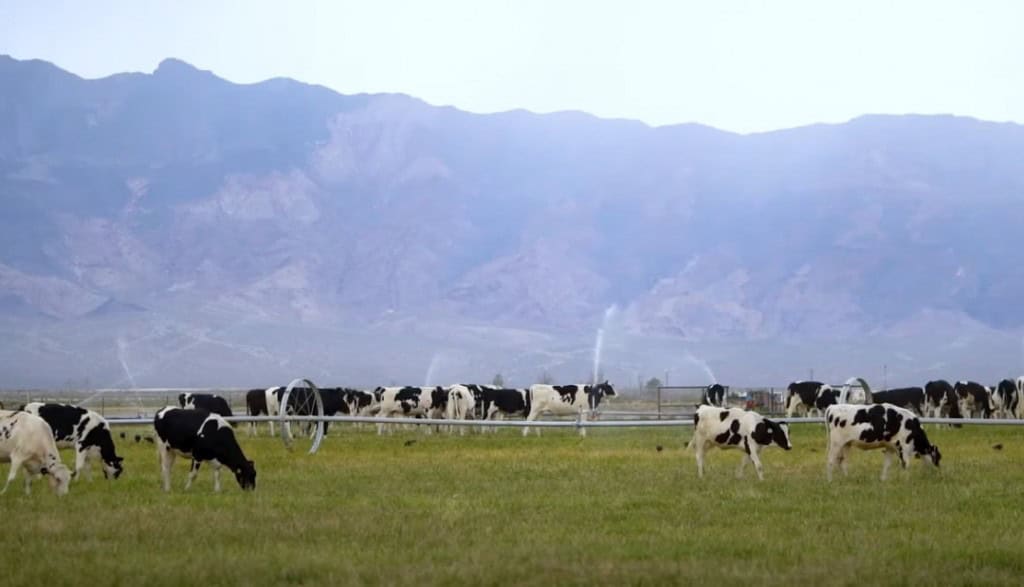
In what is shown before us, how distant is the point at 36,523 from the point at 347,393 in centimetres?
3504

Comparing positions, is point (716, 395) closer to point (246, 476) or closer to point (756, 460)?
point (756, 460)

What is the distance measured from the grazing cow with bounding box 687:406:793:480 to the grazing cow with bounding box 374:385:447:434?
87.9 ft

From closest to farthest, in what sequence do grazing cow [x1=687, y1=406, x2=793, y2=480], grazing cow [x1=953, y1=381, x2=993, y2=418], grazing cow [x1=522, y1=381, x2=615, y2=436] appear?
grazing cow [x1=687, y1=406, x2=793, y2=480]
grazing cow [x1=522, y1=381, x2=615, y2=436]
grazing cow [x1=953, y1=381, x2=993, y2=418]

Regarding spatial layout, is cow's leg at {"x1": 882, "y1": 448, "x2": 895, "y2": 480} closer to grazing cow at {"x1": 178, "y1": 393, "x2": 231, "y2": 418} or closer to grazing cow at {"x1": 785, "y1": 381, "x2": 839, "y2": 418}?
grazing cow at {"x1": 178, "y1": 393, "x2": 231, "y2": 418}

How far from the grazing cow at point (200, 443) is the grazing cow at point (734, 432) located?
24.2 feet

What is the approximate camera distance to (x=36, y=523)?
17.3 meters

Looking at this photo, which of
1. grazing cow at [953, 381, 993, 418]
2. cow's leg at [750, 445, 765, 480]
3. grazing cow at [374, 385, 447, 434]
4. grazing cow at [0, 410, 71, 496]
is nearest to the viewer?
grazing cow at [0, 410, 71, 496]

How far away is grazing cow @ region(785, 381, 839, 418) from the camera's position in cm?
4950

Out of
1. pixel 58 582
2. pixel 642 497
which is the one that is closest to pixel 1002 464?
pixel 642 497

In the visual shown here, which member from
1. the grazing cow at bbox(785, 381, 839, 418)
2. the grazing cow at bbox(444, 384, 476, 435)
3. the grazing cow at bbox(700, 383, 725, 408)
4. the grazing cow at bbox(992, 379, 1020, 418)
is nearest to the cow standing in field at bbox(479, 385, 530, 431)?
the grazing cow at bbox(444, 384, 476, 435)

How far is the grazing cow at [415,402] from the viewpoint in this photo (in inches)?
2009

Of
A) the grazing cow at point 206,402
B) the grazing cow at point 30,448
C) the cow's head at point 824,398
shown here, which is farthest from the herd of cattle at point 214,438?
the cow's head at point 824,398

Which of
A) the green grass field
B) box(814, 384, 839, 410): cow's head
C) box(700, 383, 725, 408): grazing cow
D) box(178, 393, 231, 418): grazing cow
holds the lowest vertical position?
the green grass field

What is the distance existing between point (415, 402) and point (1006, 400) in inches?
828
